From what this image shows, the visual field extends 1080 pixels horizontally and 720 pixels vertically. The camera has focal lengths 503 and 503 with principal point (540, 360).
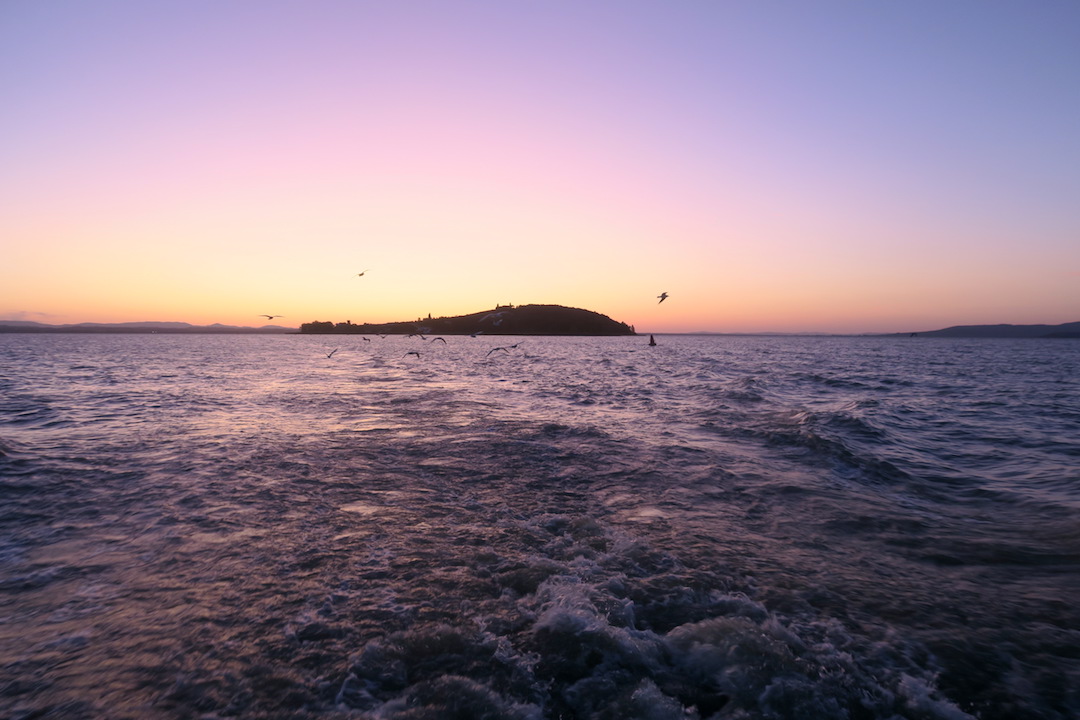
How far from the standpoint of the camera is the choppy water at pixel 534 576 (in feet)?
14.3

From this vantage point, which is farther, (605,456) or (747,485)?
(605,456)

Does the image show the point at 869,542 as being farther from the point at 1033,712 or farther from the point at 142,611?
the point at 142,611

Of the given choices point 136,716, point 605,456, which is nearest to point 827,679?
point 136,716

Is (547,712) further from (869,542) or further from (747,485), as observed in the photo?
(747,485)

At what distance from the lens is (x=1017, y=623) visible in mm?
5422

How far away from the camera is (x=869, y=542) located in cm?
766

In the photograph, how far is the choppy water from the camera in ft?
14.3

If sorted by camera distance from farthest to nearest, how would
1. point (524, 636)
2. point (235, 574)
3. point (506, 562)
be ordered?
point (506, 562)
point (235, 574)
point (524, 636)

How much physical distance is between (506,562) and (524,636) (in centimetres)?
166

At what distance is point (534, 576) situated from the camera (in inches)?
252

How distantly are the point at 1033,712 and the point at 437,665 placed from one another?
5.06 m

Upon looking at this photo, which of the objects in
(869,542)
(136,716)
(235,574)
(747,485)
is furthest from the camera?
(747,485)

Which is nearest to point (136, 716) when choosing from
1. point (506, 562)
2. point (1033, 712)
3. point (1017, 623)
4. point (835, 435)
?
point (506, 562)

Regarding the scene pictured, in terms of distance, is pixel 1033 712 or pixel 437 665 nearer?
pixel 1033 712
